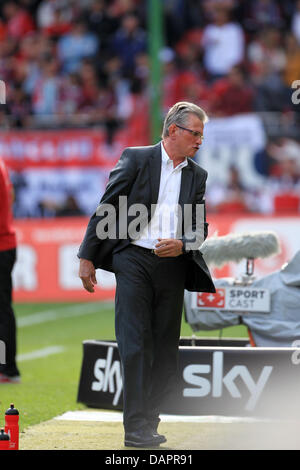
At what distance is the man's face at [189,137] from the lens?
6.27 meters

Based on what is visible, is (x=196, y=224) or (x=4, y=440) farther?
(x=196, y=224)

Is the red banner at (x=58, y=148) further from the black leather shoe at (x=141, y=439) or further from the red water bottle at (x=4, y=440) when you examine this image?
the red water bottle at (x=4, y=440)

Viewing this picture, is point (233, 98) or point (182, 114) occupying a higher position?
point (182, 114)

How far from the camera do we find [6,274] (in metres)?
9.01

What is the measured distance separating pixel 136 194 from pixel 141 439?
4.65 ft

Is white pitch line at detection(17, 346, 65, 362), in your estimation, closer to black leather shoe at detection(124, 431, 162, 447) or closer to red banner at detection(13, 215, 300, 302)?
red banner at detection(13, 215, 300, 302)

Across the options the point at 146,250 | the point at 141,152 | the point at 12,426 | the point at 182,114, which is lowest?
the point at 12,426

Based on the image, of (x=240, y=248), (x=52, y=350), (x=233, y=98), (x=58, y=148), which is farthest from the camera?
(x=58, y=148)

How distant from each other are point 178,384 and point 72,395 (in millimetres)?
1430

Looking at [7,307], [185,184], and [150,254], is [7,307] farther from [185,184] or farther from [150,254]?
[185,184]

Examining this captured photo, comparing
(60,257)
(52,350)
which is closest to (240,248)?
(52,350)

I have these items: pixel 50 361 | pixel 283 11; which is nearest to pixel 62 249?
pixel 50 361

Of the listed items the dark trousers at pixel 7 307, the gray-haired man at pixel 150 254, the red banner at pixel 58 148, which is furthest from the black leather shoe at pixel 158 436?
the red banner at pixel 58 148

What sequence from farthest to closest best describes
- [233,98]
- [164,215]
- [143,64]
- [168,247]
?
[143,64] < [233,98] < [164,215] < [168,247]
